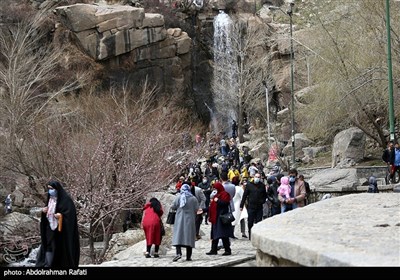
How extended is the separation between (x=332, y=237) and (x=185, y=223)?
446 cm

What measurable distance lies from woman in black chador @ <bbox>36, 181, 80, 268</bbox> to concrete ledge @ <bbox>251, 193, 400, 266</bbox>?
257cm

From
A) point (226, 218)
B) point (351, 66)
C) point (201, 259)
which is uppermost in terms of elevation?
point (351, 66)

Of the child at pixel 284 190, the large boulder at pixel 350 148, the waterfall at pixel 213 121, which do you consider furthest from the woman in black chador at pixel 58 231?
the waterfall at pixel 213 121

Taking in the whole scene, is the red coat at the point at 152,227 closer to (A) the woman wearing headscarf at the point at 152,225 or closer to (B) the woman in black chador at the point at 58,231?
(A) the woman wearing headscarf at the point at 152,225

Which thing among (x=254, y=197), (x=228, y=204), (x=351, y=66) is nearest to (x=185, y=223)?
(x=228, y=204)

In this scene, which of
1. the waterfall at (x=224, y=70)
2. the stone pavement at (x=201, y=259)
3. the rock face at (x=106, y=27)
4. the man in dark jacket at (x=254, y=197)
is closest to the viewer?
the stone pavement at (x=201, y=259)

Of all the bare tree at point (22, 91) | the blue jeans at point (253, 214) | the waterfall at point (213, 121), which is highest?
the bare tree at point (22, 91)

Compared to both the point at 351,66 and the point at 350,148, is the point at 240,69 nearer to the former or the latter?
the point at 350,148

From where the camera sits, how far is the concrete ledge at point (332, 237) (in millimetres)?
6980

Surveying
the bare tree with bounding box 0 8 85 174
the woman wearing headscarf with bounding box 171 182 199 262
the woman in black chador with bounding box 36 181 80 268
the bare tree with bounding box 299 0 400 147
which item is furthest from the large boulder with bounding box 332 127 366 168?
the woman in black chador with bounding box 36 181 80 268

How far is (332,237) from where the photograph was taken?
846 cm

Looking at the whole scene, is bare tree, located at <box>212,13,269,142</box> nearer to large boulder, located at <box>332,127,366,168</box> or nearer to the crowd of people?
large boulder, located at <box>332,127,366,168</box>

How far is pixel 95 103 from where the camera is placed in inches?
1342
